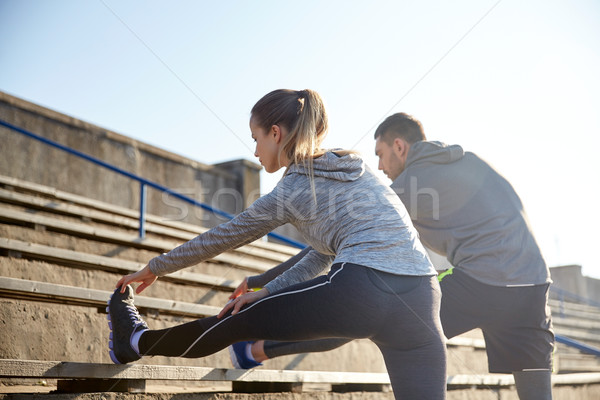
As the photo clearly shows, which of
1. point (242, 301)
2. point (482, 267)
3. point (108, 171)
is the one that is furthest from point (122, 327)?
point (108, 171)

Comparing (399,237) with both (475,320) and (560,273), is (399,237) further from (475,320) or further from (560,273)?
(560,273)

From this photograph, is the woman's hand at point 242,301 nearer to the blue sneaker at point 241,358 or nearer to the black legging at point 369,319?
the black legging at point 369,319

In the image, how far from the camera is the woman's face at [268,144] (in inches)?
70.1

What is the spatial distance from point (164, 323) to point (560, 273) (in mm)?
10508

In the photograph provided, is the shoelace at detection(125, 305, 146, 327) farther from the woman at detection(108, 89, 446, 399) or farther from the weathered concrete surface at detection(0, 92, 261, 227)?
the weathered concrete surface at detection(0, 92, 261, 227)

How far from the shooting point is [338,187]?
1695 mm

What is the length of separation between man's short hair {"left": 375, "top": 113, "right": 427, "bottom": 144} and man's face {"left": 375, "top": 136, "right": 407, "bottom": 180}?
0.9 inches

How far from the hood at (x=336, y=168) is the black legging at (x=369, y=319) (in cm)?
27

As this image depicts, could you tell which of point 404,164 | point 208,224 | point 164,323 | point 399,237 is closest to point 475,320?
point 404,164

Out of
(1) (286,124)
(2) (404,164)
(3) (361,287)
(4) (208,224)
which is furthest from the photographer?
(4) (208,224)

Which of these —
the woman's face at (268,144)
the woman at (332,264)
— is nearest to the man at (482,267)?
the woman at (332,264)

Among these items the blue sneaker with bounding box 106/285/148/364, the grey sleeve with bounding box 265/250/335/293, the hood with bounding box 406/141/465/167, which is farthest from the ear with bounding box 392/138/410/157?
the blue sneaker with bounding box 106/285/148/364

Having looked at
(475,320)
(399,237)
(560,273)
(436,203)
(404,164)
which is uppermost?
(560,273)

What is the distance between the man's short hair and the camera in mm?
2734
